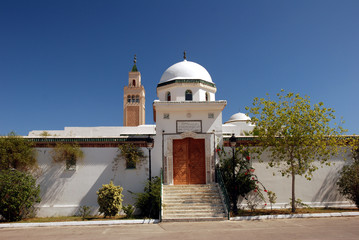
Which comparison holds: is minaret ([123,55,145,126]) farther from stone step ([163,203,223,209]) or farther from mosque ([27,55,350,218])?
stone step ([163,203,223,209])

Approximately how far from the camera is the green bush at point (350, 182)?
1107 cm

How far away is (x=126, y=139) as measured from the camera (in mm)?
11797

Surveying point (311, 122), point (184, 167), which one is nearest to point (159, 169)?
point (184, 167)

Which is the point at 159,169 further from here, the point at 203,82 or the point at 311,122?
the point at 311,122

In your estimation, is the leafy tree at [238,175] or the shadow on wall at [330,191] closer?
the leafy tree at [238,175]

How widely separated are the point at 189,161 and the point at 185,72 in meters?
4.61

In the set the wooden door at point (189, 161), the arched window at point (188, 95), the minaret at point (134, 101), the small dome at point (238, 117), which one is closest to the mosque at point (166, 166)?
the wooden door at point (189, 161)

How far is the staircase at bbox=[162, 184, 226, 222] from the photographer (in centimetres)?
939

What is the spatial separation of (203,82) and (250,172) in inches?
194

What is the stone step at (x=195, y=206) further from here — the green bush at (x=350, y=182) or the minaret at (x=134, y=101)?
the minaret at (x=134, y=101)

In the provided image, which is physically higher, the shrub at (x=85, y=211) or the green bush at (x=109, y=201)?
the green bush at (x=109, y=201)

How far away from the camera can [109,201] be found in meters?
10.1

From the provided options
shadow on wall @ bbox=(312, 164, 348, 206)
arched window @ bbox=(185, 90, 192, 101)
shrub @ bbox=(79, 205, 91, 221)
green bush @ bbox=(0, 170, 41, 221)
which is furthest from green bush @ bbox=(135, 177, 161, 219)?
shadow on wall @ bbox=(312, 164, 348, 206)

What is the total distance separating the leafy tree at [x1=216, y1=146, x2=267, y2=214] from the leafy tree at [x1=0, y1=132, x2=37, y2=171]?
26.4 ft
